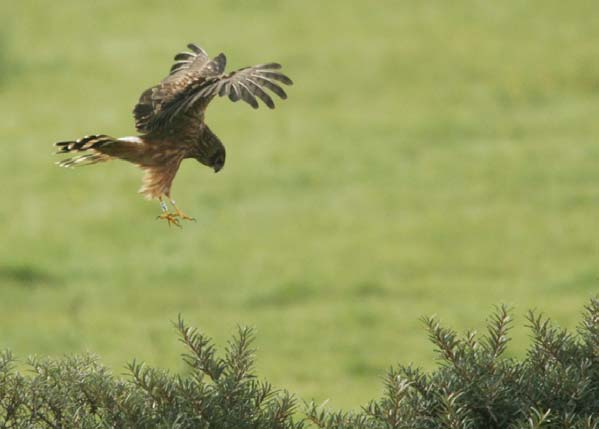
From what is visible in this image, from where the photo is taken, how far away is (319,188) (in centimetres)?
1742

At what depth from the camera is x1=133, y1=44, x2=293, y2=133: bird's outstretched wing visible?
2.94m

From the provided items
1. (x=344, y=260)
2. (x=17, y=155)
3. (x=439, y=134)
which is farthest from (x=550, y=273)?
(x=17, y=155)

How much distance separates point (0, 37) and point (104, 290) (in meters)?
6.93

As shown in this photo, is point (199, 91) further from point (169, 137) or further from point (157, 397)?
point (157, 397)

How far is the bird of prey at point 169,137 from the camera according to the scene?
9.96 feet

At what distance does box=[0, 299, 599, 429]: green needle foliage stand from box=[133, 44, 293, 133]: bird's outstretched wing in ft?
1.79

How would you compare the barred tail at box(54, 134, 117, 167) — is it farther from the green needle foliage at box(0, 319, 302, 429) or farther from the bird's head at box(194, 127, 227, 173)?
the green needle foliage at box(0, 319, 302, 429)

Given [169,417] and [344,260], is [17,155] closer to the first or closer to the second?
[344,260]

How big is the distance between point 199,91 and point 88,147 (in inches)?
12.1

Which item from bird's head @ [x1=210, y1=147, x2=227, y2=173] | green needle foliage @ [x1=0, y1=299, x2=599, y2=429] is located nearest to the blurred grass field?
green needle foliage @ [x1=0, y1=299, x2=599, y2=429]

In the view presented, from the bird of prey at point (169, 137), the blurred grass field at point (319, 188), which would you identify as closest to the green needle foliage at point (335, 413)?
the bird of prey at point (169, 137)

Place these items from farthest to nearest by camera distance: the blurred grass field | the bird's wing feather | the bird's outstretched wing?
the blurred grass field → the bird's wing feather → the bird's outstretched wing

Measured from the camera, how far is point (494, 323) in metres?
3.47

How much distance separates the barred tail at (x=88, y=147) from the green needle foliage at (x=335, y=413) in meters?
0.47
